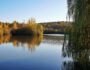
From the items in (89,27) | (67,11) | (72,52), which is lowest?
(72,52)

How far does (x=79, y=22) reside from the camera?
10250 mm

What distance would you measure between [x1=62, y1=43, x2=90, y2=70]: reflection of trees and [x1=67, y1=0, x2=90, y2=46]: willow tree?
0.77ft

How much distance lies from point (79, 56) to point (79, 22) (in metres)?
1.64

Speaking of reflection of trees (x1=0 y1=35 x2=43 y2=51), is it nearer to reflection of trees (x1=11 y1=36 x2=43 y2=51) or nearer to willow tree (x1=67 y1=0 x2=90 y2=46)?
reflection of trees (x1=11 y1=36 x2=43 y2=51)

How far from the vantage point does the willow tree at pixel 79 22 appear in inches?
391

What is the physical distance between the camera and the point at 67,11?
11086 mm

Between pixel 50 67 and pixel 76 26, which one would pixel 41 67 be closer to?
pixel 50 67

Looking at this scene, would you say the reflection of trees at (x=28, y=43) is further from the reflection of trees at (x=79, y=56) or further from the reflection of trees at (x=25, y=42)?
the reflection of trees at (x=79, y=56)

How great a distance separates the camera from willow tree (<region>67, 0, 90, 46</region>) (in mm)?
9930

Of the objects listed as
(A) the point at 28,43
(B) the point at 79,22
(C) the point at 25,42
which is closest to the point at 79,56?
(B) the point at 79,22

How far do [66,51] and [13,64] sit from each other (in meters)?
3.29

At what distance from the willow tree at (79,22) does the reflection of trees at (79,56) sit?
23cm

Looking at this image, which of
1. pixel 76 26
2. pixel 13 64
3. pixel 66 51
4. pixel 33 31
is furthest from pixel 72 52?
pixel 33 31

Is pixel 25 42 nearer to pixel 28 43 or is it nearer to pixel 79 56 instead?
pixel 28 43
